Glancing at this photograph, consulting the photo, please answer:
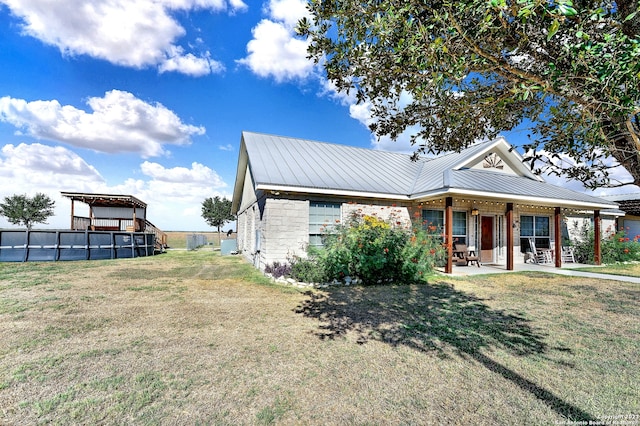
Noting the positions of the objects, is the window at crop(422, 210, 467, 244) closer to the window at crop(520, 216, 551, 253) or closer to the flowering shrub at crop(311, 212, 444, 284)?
the flowering shrub at crop(311, 212, 444, 284)

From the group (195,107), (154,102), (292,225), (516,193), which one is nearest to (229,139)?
(195,107)

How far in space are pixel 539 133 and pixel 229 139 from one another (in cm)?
1462

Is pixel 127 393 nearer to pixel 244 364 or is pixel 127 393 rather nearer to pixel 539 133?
pixel 244 364

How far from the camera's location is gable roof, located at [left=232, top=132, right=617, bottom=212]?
32.7ft

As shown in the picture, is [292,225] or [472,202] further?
[472,202]

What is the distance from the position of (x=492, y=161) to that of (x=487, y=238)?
3711 millimetres

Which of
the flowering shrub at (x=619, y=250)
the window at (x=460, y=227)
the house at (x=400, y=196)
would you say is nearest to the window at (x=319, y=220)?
the house at (x=400, y=196)

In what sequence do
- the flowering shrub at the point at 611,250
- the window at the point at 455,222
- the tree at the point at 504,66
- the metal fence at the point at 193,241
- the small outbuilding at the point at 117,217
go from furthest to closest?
the metal fence at the point at 193,241
the small outbuilding at the point at 117,217
the flowering shrub at the point at 611,250
the window at the point at 455,222
the tree at the point at 504,66

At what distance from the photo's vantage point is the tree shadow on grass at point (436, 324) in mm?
3768

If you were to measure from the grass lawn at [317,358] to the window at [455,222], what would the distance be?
534 cm

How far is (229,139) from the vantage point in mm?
15820

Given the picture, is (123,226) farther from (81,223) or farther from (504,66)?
(504,66)

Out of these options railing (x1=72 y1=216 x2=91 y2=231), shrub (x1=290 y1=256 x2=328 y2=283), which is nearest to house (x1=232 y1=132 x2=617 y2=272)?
shrub (x1=290 y1=256 x2=328 y2=283)

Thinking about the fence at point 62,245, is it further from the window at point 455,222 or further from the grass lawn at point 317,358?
the window at point 455,222
